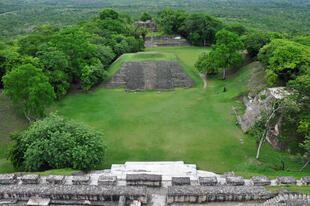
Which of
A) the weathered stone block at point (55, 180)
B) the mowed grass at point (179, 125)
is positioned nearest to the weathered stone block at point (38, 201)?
the weathered stone block at point (55, 180)

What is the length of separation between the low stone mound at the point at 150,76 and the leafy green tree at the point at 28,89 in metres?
10.7

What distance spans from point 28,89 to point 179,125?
1291 centimetres

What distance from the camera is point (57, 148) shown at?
1342 cm

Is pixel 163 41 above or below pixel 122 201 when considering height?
above

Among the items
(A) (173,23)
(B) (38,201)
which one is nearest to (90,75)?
(B) (38,201)

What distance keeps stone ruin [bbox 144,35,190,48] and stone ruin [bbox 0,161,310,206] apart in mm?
42397

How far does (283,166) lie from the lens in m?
14.7

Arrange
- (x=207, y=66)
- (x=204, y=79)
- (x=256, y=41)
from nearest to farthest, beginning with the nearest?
(x=207, y=66) < (x=256, y=41) < (x=204, y=79)

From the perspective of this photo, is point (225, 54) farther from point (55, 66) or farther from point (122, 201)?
point (122, 201)

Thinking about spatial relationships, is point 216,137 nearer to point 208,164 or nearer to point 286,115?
point 208,164

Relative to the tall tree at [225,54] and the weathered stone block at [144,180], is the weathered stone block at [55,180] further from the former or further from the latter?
the tall tree at [225,54]

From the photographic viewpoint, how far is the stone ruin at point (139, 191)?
10.1 metres

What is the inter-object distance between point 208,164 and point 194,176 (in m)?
3.24

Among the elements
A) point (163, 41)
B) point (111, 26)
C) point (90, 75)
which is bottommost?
point (90, 75)
